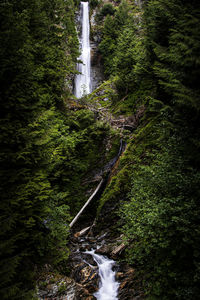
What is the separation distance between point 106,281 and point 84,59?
33.9 m

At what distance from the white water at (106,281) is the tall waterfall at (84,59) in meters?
22.8

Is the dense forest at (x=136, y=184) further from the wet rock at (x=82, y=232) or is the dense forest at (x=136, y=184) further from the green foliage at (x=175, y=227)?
the wet rock at (x=82, y=232)

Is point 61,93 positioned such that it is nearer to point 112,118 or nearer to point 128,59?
point 112,118

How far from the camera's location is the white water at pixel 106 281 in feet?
22.8

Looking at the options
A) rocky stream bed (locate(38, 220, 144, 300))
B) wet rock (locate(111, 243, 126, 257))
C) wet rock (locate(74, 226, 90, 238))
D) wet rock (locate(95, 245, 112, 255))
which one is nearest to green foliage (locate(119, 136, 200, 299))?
rocky stream bed (locate(38, 220, 144, 300))

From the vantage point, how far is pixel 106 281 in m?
7.48

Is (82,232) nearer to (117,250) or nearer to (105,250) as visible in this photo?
(105,250)

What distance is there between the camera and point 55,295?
224 inches

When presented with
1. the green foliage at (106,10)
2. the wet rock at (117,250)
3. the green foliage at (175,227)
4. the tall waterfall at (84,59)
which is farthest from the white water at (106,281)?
the green foliage at (106,10)

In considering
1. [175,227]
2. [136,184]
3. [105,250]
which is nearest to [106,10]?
[136,184]

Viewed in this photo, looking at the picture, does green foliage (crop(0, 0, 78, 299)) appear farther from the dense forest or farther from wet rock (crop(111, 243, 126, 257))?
wet rock (crop(111, 243, 126, 257))

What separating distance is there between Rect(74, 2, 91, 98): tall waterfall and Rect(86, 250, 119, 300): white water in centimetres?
2281

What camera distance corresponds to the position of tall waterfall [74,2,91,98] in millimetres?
29134

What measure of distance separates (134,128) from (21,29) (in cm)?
1048
